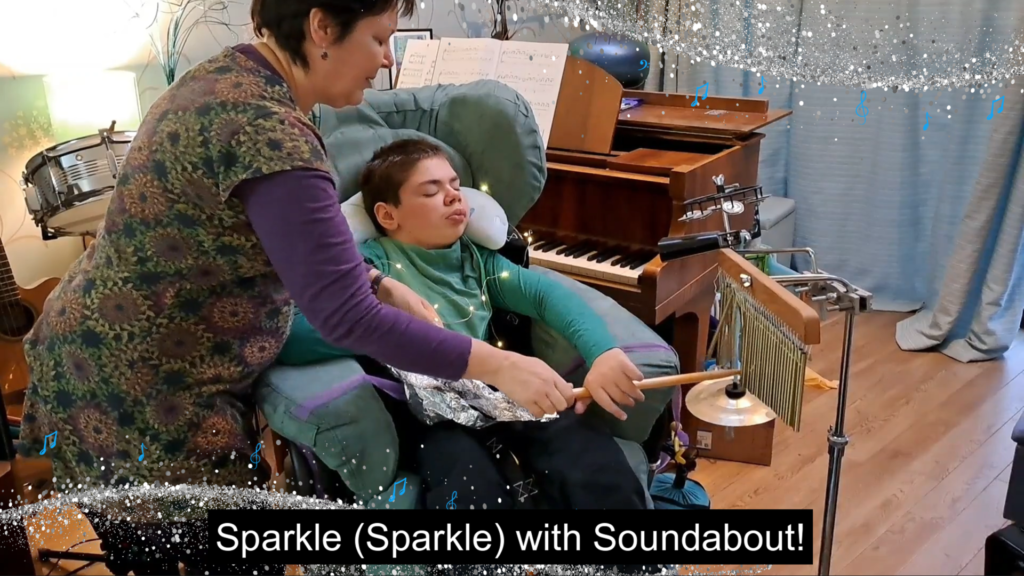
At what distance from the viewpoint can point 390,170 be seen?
127 centimetres

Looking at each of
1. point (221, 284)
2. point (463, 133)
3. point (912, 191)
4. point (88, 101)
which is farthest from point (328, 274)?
point (912, 191)

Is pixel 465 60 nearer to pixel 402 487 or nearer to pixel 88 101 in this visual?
pixel 88 101

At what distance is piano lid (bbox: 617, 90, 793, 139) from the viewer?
164cm

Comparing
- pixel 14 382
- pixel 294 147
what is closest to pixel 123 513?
pixel 294 147

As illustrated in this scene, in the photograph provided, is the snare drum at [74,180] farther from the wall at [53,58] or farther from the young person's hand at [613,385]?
the young person's hand at [613,385]

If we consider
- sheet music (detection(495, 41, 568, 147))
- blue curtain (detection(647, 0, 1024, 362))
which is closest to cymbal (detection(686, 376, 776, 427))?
blue curtain (detection(647, 0, 1024, 362))

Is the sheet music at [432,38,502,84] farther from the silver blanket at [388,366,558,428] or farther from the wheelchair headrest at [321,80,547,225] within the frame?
the silver blanket at [388,366,558,428]

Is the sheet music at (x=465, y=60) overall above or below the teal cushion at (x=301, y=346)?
above

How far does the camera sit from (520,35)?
5.84ft

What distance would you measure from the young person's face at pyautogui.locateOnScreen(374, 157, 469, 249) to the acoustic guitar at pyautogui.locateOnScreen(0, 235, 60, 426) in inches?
29.2

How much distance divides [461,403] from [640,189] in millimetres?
738
